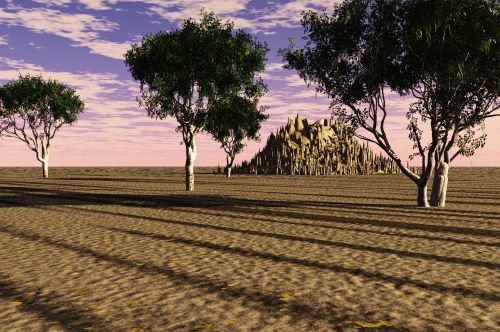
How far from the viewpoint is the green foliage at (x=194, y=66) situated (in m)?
33.4

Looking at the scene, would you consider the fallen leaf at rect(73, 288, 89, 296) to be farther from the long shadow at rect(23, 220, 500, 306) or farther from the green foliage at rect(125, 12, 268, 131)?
the green foliage at rect(125, 12, 268, 131)

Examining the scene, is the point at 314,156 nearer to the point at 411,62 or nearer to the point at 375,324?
the point at 411,62

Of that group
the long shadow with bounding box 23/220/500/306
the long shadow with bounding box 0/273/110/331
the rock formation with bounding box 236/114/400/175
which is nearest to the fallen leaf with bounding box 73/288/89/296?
the long shadow with bounding box 0/273/110/331

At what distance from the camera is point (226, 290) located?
8250 millimetres

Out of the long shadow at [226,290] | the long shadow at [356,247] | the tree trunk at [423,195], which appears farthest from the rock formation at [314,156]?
the long shadow at [226,290]

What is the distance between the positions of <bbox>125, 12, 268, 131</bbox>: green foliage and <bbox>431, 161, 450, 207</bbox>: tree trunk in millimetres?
15628

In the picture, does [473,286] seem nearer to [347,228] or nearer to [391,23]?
[347,228]

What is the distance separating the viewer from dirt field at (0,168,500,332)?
672 cm

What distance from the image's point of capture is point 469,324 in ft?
21.2

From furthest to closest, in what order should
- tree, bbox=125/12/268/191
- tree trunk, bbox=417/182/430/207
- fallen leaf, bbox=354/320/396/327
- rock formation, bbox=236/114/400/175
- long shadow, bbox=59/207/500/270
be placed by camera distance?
1. rock formation, bbox=236/114/400/175
2. tree, bbox=125/12/268/191
3. tree trunk, bbox=417/182/430/207
4. long shadow, bbox=59/207/500/270
5. fallen leaf, bbox=354/320/396/327

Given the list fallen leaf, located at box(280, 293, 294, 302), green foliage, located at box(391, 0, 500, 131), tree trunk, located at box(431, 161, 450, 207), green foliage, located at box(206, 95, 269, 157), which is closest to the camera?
fallen leaf, located at box(280, 293, 294, 302)

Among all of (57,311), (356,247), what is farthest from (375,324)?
(356,247)

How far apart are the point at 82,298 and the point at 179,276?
1983 mm

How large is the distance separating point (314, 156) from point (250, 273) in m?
68.8
